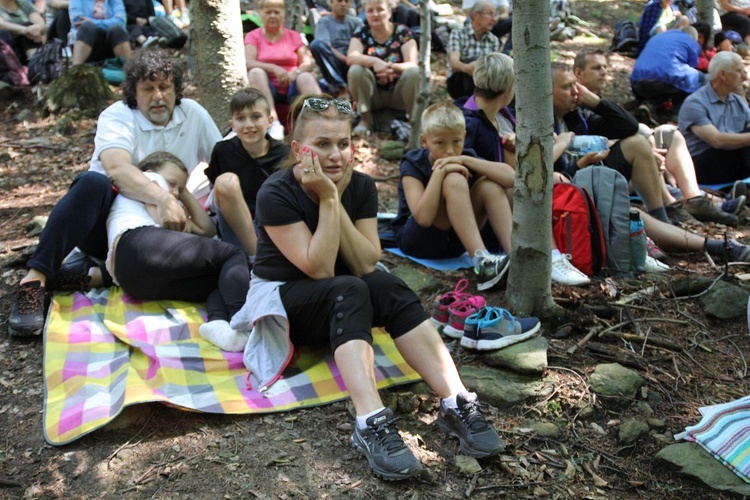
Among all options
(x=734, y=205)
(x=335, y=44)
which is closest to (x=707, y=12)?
(x=734, y=205)

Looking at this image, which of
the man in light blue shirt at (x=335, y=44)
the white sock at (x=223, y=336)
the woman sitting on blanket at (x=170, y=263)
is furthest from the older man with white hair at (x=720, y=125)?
the white sock at (x=223, y=336)

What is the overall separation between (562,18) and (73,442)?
9.58m

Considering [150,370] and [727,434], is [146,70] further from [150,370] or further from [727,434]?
[727,434]

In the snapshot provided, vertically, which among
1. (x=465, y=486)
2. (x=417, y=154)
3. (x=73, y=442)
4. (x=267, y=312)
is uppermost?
(x=417, y=154)

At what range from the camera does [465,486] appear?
2.63 m

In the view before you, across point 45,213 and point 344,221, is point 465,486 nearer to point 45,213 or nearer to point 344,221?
point 344,221

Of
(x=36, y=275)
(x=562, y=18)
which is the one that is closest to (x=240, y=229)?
(x=36, y=275)

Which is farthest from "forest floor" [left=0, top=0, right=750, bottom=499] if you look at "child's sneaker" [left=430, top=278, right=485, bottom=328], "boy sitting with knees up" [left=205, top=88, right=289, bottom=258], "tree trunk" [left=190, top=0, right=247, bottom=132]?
"tree trunk" [left=190, top=0, right=247, bottom=132]

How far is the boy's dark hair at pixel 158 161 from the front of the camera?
13.8ft

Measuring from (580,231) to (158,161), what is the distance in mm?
2555

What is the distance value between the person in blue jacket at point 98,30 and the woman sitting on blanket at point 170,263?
478cm

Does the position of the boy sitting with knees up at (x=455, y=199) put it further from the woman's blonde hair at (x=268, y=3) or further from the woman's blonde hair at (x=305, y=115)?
the woman's blonde hair at (x=268, y=3)

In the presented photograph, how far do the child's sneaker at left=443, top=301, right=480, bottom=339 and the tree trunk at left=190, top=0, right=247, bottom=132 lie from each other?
2.77m

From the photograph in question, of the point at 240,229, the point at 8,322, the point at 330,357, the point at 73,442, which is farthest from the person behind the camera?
the point at 240,229
